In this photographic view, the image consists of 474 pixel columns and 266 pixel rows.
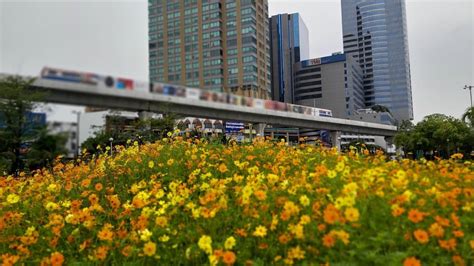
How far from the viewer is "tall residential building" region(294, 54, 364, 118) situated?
10825cm

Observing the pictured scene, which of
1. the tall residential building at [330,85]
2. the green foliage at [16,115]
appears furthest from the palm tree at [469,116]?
the tall residential building at [330,85]

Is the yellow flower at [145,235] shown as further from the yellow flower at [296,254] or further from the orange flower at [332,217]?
the orange flower at [332,217]

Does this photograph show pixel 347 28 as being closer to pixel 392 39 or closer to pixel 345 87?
pixel 392 39

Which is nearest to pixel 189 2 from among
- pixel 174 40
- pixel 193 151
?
pixel 174 40

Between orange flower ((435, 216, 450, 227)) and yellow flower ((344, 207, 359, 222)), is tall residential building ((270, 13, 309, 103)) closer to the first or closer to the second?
orange flower ((435, 216, 450, 227))

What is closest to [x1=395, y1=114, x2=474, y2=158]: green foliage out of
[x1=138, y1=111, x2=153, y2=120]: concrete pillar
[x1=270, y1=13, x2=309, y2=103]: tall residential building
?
[x1=138, y1=111, x2=153, y2=120]: concrete pillar

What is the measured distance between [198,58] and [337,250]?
60.5m

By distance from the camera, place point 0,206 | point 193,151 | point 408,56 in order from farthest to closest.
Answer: point 408,56 → point 193,151 → point 0,206

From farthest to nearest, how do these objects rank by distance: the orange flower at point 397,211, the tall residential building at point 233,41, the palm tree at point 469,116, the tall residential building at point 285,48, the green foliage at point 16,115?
the tall residential building at point 285,48, the tall residential building at point 233,41, the palm tree at point 469,116, the green foliage at point 16,115, the orange flower at point 397,211

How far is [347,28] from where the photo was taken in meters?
163

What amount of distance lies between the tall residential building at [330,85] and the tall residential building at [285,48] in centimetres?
425

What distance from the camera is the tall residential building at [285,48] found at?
116562mm

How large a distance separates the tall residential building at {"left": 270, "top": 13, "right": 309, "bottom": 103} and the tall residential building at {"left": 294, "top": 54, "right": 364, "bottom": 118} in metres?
4.25

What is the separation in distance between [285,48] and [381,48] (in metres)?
40.4
